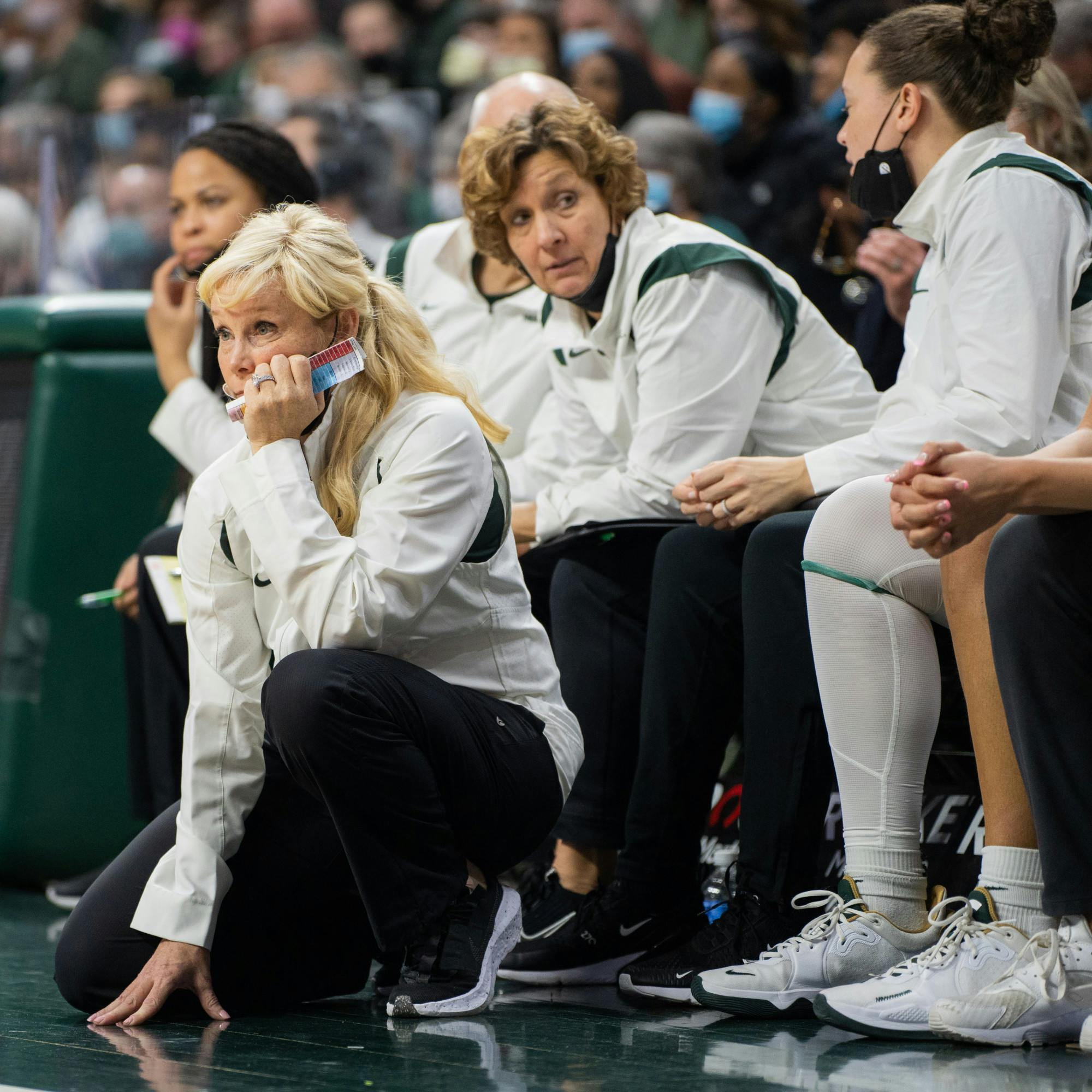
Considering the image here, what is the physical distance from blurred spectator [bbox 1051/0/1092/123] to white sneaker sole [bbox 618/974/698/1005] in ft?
8.00

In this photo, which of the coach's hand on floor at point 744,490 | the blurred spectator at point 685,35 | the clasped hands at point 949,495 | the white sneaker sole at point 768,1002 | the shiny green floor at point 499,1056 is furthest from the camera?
the blurred spectator at point 685,35

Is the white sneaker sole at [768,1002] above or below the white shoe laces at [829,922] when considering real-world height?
below

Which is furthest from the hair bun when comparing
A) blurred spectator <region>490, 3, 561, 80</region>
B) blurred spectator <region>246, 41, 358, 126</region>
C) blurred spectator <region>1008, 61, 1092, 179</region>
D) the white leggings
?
blurred spectator <region>246, 41, 358, 126</region>

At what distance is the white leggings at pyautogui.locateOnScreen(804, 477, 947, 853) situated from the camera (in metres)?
2.21

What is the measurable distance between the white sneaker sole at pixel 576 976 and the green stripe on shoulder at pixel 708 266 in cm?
100

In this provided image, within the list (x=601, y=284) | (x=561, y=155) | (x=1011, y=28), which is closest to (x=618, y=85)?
(x=561, y=155)

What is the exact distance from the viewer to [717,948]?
229cm

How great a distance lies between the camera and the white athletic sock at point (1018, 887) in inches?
80.4

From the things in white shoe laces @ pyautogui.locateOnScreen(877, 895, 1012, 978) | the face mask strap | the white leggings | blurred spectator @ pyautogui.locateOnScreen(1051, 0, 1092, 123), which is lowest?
white shoe laces @ pyautogui.locateOnScreen(877, 895, 1012, 978)

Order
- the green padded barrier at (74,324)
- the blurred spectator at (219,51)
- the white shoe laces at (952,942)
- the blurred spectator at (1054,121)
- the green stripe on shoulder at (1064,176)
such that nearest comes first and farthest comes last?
the white shoe laces at (952,942), the green stripe on shoulder at (1064,176), the blurred spectator at (1054,121), the green padded barrier at (74,324), the blurred spectator at (219,51)

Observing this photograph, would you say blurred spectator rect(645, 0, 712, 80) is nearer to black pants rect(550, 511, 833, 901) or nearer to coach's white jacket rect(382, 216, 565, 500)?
coach's white jacket rect(382, 216, 565, 500)

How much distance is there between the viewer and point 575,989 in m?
2.53

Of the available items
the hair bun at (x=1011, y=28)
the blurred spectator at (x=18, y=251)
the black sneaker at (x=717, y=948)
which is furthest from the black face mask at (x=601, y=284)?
the blurred spectator at (x=18, y=251)

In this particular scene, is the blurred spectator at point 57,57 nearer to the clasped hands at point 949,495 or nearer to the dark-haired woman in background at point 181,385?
the dark-haired woman in background at point 181,385
